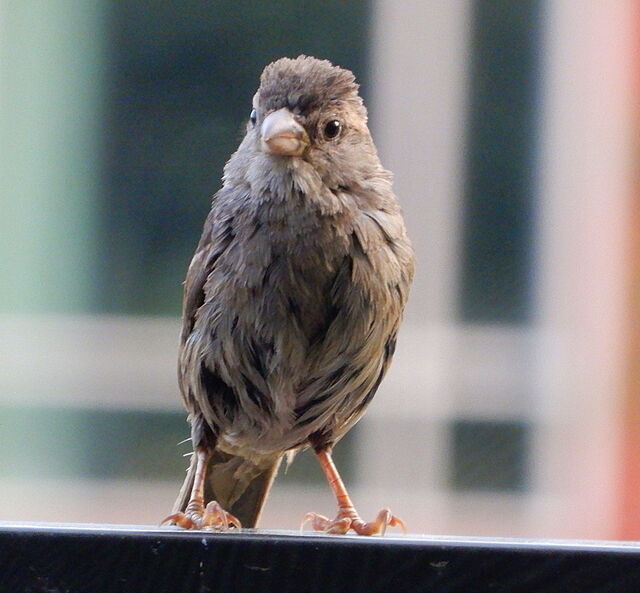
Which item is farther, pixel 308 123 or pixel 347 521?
pixel 347 521

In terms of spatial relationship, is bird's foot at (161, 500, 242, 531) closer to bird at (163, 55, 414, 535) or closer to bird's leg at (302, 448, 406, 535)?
bird at (163, 55, 414, 535)

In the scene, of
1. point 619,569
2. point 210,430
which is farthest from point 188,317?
point 619,569

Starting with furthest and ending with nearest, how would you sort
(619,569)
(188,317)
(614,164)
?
(614,164) → (188,317) → (619,569)

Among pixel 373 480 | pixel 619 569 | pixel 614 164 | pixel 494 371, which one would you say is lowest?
pixel 373 480

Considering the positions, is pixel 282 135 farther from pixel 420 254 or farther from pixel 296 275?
pixel 420 254

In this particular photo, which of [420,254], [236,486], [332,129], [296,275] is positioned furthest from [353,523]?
[420,254]

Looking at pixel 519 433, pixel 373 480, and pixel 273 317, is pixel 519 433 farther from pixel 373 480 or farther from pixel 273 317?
pixel 273 317

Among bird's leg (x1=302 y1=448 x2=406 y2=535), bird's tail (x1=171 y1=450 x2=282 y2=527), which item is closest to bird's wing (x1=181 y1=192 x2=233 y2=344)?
bird's tail (x1=171 y1=450 x2=282 y2=527)
